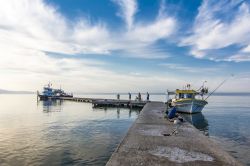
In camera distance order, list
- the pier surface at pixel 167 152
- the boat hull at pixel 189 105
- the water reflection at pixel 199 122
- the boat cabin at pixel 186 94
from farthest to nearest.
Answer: the boat cabin at pixel 186 94, the boat hull at pixel 189 105, the water reflection at pixel 199 122, the pier surface at pixel 167 152

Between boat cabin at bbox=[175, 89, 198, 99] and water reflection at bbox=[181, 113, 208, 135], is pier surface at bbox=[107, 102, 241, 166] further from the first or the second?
boat cabin at bbox=[175, 89, 198, 99]

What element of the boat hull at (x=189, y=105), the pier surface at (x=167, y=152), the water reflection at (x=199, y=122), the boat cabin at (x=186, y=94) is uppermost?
the boat cabin at (x=186, y=94)

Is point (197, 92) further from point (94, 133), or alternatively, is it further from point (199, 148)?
point (199, 148)

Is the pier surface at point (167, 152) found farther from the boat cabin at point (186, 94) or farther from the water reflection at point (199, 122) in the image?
the boat cabin at point (186, 94)

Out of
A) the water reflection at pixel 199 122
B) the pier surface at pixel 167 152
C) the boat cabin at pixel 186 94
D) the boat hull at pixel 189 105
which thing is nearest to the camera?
the pier surface at pixel 167 152

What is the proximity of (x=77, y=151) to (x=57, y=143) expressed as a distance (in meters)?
3.48

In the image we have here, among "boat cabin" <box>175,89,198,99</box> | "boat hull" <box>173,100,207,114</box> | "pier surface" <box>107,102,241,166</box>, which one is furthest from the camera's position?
"boat cabin" <box>175,89,198,99</box>

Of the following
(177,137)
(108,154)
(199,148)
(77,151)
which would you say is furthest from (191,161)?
(77,151)

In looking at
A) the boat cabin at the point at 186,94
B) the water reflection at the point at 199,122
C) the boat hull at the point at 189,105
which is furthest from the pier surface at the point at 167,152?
the boat cabin at the point at 186,94

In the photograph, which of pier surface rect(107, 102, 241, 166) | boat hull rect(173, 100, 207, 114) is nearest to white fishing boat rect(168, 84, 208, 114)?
boat hull rect(173, 100, 207, 114)

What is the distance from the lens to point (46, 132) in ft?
84.2

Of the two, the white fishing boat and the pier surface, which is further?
the white fishing boat

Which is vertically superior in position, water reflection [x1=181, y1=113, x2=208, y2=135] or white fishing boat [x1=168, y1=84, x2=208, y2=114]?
white fishing boat [x1=168, y1=84, x2=208, y2=114]

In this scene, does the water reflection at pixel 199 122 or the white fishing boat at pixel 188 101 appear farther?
the white fishing boat at pixel 188 101
